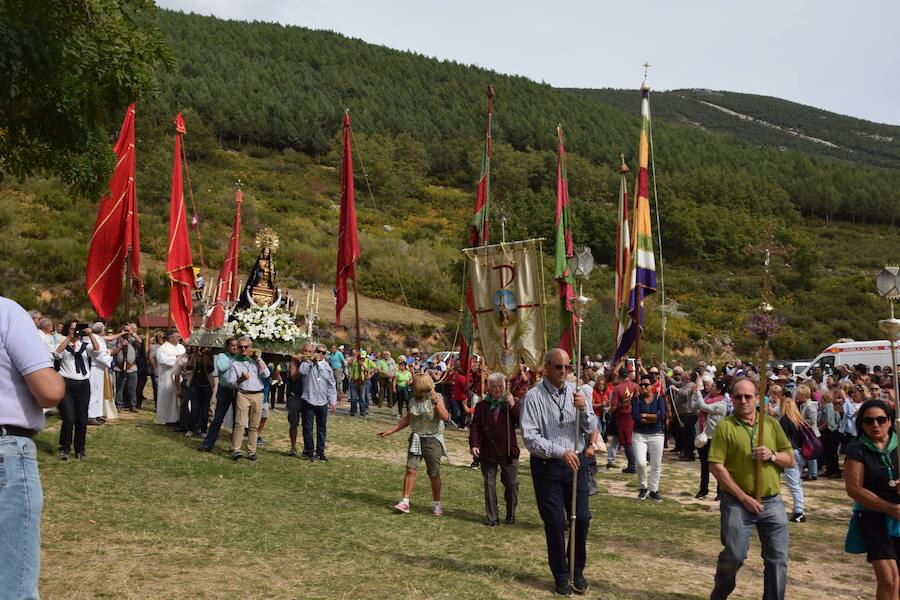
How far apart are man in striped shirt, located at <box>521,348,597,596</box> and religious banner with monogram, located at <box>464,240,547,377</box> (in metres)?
7.85

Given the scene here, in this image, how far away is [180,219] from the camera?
17016 mm

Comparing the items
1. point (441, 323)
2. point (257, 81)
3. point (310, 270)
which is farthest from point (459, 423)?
point (257, 81)

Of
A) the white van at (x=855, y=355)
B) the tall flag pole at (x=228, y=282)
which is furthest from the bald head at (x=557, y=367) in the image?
the white van at (x=855, y=355)

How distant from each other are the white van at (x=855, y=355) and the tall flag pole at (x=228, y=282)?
59.0ft

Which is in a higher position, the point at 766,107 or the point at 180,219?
the point at 766,107

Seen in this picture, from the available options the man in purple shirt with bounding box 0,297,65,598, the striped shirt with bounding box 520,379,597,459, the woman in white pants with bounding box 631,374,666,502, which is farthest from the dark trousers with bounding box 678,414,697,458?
the man in purple shirt with bounding box 0,297,65,598

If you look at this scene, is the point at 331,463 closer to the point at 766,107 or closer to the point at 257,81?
the point at 257,81

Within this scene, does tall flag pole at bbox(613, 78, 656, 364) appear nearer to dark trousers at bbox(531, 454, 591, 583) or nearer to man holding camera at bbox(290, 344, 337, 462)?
man holding camera at bbox(290, 344, 337, 462)

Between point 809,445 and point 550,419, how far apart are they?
12.6 feet

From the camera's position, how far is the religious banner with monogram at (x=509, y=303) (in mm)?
15570

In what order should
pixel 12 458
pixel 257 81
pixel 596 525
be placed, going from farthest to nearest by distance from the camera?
1. pixel 257 81
2. pixel 596 525
3. pixel 12 458

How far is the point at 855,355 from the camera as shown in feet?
96.3

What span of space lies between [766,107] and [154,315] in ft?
611

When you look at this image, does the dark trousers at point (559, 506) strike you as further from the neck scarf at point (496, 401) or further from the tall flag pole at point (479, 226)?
the tall flag pole at point (479, 226)
